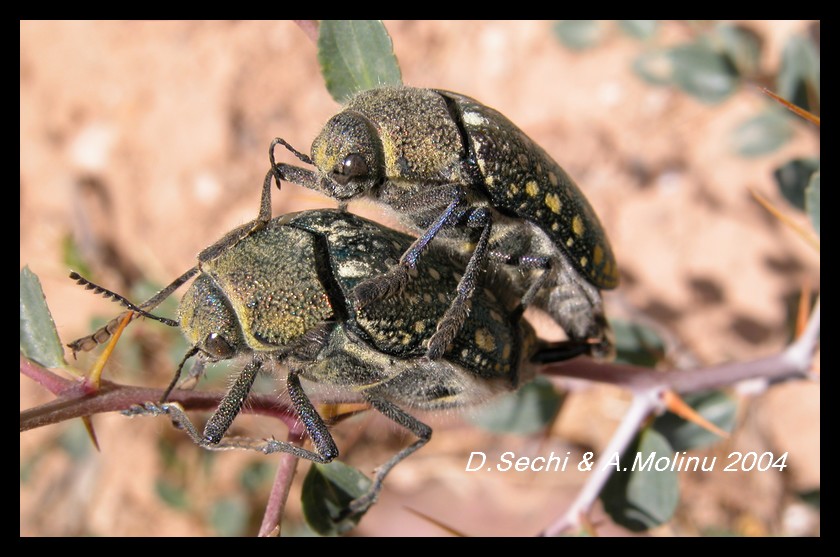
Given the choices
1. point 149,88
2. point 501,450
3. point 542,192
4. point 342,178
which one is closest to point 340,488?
point 342,178

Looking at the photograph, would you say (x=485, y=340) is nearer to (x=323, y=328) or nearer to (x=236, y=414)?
(x=323, y=328)

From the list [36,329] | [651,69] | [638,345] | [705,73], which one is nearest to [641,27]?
[651,69]

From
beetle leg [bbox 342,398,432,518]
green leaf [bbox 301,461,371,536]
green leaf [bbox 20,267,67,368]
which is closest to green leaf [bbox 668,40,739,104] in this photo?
beetle leg [bbox 342,398,432,518]

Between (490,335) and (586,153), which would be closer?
(490,335)

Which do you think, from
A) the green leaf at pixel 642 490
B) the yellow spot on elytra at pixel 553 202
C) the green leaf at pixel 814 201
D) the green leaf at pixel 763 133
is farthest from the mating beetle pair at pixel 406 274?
the green leaf at pixel 763 133

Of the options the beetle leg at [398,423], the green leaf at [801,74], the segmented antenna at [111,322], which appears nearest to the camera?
the segmented antenna at [111,322]

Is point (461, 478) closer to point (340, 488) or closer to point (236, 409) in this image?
point (340, 488)

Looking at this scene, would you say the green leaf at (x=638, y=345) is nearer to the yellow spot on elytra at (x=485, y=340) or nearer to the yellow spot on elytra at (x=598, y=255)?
the yellow spot on elytra at (x=598, y=255)
